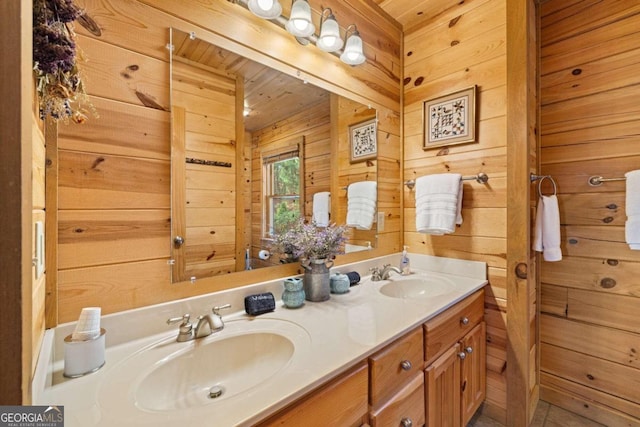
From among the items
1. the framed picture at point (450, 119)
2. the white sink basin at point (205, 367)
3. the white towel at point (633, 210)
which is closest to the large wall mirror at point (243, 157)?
the white sink basin at point (205, 367)

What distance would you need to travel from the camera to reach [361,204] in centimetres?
165

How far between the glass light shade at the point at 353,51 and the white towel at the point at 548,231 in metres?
1.29

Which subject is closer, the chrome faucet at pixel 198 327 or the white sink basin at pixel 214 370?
the white sink basin at pixel 214 370

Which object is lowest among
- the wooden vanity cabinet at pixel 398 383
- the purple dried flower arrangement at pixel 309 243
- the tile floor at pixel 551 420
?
the tile floor at pixel 551 420

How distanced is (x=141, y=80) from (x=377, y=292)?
4.19 feet

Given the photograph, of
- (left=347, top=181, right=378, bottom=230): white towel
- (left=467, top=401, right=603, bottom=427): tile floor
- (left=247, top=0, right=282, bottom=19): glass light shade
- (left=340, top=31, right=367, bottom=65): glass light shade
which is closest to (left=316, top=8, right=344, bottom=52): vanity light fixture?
(left=340, top=31, right=367, bottom=65): glass light shade

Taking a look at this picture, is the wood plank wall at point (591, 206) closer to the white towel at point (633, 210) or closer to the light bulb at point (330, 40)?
the white towel at point (633, 210)

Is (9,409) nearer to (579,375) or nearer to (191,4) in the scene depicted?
(191,4)

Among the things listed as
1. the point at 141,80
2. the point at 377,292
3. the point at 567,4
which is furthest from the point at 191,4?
the point at 567,4

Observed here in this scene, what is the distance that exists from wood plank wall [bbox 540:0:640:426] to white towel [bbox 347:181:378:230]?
1.07 metres

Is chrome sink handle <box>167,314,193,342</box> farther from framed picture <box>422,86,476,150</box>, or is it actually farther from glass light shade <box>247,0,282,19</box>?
framed picture <box>422,86,476,150</box>

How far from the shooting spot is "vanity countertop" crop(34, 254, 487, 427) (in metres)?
0.54

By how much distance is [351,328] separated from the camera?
910 millimetres

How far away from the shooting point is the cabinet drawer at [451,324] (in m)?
1.06
